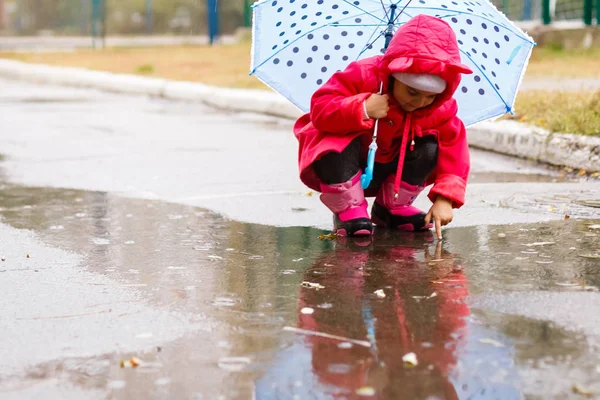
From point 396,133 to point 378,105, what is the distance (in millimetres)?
303

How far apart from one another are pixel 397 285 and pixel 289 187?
99.9 inches

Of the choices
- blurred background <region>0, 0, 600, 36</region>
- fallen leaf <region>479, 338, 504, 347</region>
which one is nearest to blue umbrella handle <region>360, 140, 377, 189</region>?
fallen leaf <region>479, 338, 504, 347</region>

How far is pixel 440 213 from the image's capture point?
4.73m

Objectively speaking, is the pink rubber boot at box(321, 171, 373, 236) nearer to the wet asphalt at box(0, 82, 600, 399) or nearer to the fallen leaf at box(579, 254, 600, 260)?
the wet asphalt at box(0, 82, 600, 399)

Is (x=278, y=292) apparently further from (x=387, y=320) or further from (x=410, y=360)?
(x=410, y=360)

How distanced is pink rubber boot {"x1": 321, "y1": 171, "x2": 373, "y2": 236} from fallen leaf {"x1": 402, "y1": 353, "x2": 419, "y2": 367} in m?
1.78

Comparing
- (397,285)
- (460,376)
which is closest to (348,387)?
(460,376)

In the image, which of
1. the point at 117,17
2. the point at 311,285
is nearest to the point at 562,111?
the point at 311,285

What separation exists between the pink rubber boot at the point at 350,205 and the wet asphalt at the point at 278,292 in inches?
3.6

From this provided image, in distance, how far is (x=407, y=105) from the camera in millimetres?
4516

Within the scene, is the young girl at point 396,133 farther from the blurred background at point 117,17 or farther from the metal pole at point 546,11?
the blurred background at point 117,17

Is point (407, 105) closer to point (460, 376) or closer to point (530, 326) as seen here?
point (530, 326)

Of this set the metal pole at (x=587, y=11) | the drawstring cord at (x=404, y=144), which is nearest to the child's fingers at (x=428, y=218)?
the drawstring cord at (x=404, y=144)

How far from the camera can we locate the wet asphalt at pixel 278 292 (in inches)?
117
